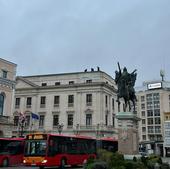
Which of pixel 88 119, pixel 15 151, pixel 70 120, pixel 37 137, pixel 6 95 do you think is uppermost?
pixel 6 95

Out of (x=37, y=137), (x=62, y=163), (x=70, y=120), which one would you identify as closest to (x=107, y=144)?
(x=62, y=163)

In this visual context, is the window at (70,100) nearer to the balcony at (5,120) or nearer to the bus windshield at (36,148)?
the balcony at (5,120)

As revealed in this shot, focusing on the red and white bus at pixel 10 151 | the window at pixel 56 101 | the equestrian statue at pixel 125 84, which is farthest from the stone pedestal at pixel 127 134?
the window at pixel 56 101

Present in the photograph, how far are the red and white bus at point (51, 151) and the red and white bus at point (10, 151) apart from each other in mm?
5345

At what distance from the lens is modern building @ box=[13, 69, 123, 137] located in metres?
60.8

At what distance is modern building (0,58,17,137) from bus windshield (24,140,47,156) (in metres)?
19.3

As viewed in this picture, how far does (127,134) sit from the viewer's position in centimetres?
2373

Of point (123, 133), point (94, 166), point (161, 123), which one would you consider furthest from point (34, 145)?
point (161, 123)

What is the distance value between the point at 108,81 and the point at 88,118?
8.98 metres

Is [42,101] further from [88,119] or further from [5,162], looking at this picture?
[5,162]

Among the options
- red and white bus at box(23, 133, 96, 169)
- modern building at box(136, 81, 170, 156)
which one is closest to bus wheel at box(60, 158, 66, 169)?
red and white bus at box(23, 133, 96, 169)

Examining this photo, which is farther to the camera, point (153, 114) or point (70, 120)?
point (153, 114)

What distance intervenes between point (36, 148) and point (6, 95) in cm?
2251

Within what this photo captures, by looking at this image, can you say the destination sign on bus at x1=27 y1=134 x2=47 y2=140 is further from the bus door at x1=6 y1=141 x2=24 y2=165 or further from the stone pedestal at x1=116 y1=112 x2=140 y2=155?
the stone pedestal at x1=116 y1=112 x2=140 y2=155
